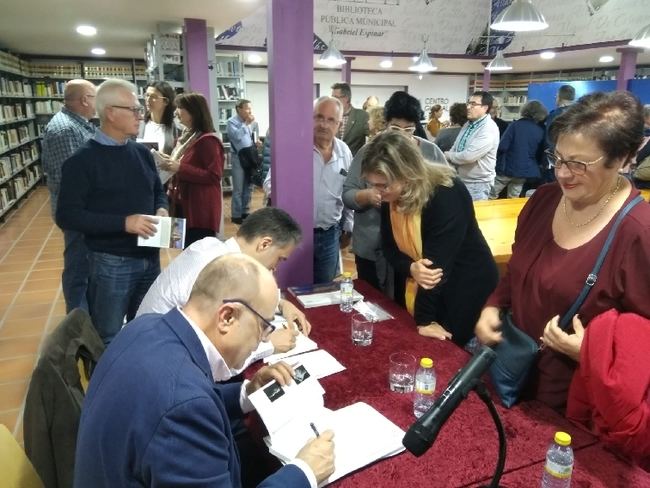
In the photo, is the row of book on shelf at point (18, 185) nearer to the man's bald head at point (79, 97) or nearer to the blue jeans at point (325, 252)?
the man's bald head at point (79, 97)

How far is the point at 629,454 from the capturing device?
1245 mm

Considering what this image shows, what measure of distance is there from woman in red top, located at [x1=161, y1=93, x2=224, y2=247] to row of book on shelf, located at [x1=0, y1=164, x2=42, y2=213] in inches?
188

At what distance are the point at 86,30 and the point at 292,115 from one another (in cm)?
592

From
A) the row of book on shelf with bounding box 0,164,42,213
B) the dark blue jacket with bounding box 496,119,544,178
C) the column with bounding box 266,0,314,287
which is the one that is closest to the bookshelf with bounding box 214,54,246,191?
the row of book on shelf with bounding box 0,164,42,213

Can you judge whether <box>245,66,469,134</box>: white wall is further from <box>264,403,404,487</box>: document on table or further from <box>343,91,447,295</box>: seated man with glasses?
<box>264,403,404,487</box>: document on table

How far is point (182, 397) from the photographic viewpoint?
92cm

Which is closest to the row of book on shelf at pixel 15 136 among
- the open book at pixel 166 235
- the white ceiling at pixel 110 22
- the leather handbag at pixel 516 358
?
the white ceiling at pixel 110 22

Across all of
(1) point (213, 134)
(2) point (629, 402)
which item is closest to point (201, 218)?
(1) point (213, 134)

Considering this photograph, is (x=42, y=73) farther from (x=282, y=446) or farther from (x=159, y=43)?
(x=282, y=446)

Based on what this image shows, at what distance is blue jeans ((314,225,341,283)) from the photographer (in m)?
3.01

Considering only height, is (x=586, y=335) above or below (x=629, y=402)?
above

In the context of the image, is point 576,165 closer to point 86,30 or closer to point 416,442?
point 416,442

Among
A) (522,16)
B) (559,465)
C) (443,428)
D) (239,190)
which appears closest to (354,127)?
(522,16)

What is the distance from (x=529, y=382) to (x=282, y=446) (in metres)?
0.77
